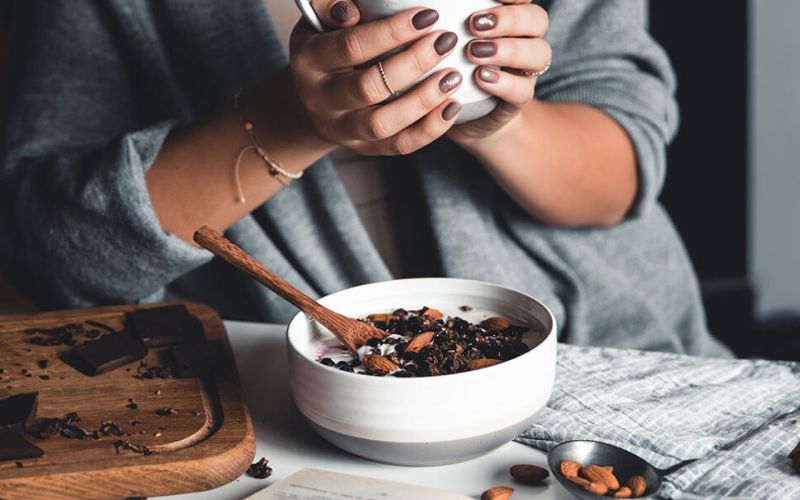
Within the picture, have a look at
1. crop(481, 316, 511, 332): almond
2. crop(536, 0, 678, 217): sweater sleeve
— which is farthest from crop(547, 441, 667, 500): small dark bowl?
crop(536, 0, 678, 217): sweater sleeve

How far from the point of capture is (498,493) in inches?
23.9

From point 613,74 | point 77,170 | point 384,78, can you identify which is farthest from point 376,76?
point 613,74

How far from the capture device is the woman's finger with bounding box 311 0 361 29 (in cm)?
69

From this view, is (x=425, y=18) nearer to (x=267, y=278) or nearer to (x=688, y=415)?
(x=267, y=278)

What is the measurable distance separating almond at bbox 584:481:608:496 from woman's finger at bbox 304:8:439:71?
35 centimetres

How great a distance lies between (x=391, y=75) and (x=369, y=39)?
3 centimetres

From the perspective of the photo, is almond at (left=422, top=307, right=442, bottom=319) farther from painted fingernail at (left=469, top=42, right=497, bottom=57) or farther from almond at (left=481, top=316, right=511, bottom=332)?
painted fingernail at (left=469, top=42, right=497, bottom=57)

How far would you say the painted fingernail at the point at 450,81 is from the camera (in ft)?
2.26

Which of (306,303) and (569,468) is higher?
(306,303)

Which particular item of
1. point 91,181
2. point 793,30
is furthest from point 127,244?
point 793,30

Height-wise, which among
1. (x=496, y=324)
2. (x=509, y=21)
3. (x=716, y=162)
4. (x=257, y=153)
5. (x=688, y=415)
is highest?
(x=509, y=21)

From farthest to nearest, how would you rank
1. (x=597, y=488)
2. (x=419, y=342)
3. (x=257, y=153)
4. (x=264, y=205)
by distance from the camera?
(x=264, y=205) → (x=257, y=153) → (x=419, y=342) → (x=597, y=488)

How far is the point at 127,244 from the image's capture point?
39.4 inches

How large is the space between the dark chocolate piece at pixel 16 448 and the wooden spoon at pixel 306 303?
0.21 m
